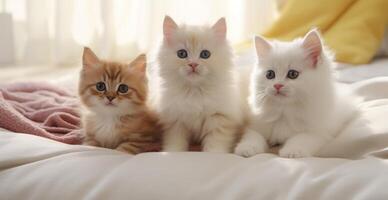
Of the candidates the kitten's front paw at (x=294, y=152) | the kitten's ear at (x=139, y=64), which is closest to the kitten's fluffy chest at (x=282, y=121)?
the kitten's front paw at (x=294, y=152)

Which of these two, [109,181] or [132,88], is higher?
[132,88]

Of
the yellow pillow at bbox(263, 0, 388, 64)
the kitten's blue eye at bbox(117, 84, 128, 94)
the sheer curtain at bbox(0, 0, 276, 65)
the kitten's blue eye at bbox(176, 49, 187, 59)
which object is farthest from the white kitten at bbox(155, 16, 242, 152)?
the sheer curtain at bbox(0, 0, 276, 65)

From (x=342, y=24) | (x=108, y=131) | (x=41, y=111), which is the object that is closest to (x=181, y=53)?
(x=108, y=131)

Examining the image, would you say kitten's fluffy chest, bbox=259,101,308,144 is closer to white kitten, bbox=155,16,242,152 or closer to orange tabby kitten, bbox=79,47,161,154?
white kitten, bbox=155,16,242,152

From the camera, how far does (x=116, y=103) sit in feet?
4.26

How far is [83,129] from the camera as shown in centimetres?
139

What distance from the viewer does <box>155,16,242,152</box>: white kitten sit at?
1.29 metres

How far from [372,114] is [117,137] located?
682 mm

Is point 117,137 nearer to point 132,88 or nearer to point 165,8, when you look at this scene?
point 132,88

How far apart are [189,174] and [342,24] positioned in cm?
136

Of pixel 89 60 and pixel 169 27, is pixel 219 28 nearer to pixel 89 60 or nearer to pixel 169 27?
pixel 169 27

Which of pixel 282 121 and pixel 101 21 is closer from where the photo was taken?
pixel 282 121

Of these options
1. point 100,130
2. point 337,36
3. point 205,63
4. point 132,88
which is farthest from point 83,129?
point 337,36

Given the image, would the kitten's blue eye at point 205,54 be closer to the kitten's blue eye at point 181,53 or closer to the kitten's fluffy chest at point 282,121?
the kitten's blue eye at point 181,53
